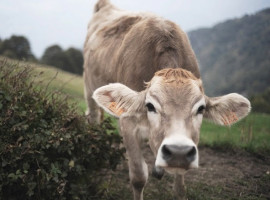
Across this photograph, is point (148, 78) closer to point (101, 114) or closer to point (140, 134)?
point (140, 134)

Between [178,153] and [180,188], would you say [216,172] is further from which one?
[178,153]

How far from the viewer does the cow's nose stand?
2227 millimetres

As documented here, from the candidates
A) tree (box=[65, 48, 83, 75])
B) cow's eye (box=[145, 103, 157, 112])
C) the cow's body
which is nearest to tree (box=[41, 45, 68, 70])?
tree (box=[65, 48, 83, 75])

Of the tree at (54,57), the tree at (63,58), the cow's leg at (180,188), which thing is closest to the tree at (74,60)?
the tree at (63,58)

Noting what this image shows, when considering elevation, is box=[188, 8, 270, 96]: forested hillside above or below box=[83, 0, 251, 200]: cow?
below

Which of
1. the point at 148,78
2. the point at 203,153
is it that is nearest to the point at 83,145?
the point at 148,78

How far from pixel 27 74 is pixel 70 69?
3906 centimetres

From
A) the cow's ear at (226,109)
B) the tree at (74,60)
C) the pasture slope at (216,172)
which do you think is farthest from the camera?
the tree at (74,60)

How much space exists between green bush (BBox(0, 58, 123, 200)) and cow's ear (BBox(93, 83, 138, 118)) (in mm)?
466

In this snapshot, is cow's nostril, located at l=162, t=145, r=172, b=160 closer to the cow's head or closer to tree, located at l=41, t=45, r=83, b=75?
the cow's head

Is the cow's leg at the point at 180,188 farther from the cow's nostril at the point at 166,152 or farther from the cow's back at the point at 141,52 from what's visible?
the cow's nostril at the point at 166,152

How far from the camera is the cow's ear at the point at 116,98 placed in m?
3.10

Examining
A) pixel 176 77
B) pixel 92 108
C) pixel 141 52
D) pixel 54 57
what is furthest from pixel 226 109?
pixel 54 57

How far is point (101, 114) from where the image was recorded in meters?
5.65
